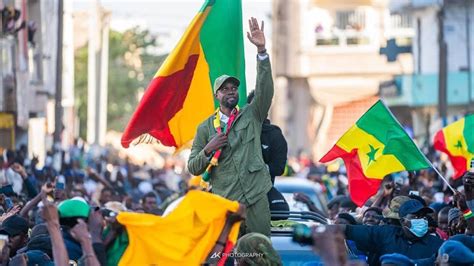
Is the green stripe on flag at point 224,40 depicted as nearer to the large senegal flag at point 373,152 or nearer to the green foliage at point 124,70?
the large senegal flag at point 373,152

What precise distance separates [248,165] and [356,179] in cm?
356

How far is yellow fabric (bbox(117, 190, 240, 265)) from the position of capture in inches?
356

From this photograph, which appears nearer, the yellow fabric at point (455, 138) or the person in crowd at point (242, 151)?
the person in crowd at point (242, 151)

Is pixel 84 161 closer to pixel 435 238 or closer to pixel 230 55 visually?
pixel 230 55

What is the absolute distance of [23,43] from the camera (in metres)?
36.2

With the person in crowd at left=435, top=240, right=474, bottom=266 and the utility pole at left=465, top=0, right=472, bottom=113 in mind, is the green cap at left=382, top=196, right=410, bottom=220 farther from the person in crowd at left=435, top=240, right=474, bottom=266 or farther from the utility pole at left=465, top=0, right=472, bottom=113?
the utility pole at left=465, top=0, right=472, bottom=113

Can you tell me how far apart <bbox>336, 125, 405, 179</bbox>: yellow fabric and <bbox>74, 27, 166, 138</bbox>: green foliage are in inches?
2316

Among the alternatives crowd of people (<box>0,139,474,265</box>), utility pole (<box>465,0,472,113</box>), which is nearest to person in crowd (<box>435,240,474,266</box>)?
crowd of people (<box>0,139,474,265</box>)

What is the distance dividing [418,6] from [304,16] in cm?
1669

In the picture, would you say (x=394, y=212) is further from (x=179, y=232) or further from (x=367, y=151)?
(x=179, y=232)

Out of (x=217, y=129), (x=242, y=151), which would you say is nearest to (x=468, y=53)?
(x=217, y=129)

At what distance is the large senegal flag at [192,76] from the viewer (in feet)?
46.6

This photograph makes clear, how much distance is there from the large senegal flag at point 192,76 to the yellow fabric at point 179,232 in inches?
191

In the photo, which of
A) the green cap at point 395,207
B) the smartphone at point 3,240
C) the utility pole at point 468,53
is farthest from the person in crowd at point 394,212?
the utility pole at point 468,53
